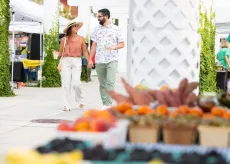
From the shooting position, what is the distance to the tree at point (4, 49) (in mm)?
15484

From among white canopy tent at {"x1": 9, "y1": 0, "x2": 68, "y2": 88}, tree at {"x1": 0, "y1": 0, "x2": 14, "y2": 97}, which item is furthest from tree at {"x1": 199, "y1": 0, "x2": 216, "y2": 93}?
white canopy tent at {"x1": 9, "y1": 0, "x2": 68, "y2": 88}

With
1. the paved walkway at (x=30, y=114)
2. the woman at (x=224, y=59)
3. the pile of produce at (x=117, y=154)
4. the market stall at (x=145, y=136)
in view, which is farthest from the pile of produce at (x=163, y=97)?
the woman at (x=224, y=59)

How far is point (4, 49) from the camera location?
15648 mm

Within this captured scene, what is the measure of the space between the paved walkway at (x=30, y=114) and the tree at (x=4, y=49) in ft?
1.54

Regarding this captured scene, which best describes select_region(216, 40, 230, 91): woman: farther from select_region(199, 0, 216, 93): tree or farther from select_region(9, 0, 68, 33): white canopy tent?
select_region(9, 0, 68, 33): white canopy tent

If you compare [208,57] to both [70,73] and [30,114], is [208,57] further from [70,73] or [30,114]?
[30,114]

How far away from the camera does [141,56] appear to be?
566cm

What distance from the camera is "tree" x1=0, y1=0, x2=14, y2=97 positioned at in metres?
15.5

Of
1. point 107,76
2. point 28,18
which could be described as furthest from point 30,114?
point 28,18

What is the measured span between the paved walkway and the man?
1.05m

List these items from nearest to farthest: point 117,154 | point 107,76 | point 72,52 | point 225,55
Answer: point 117,154 < point 107,76 < point 72,52 < point 225,55

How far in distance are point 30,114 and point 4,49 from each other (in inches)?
172

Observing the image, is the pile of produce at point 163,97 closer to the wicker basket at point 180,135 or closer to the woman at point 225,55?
the wicker basket at point 180,135

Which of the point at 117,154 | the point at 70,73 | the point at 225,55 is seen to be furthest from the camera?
the point at 225,55
